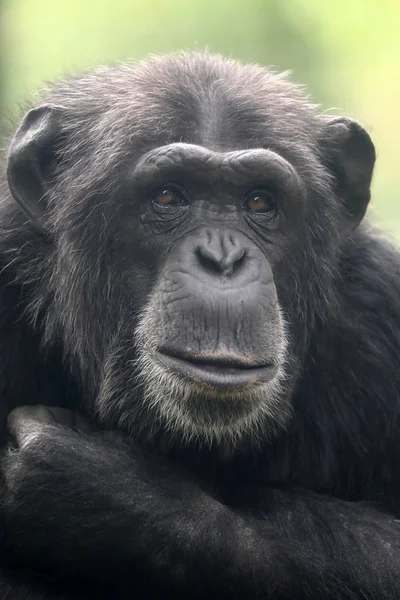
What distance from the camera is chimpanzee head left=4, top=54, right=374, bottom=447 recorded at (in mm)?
4594

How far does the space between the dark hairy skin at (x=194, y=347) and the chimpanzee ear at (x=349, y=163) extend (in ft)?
0.04

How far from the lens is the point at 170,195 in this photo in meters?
4.91

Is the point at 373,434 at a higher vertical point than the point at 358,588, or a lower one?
higher

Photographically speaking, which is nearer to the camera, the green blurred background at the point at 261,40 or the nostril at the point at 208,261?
the nostril at the point at 208,261

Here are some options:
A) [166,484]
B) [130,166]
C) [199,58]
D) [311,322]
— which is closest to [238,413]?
[166,484]

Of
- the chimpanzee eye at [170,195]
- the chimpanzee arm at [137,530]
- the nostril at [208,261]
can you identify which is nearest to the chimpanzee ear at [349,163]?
the chimpanzee eye at [170,195]

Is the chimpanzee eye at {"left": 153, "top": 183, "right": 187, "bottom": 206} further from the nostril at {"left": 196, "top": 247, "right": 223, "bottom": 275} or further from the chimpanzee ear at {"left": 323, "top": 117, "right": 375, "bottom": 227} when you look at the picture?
the chimpanzee ear at {"left": 323, "top": 117, "right": 375, "bottom": 227}

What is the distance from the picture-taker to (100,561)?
181 inches

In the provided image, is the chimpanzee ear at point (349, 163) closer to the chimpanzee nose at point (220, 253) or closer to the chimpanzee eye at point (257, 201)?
the chimpanzee eye at point (257, 201)

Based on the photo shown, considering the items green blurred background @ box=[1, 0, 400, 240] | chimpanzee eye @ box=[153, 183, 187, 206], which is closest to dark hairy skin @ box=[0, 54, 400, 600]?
chimpanzee eye @ box=[153, 183, 187, 206]

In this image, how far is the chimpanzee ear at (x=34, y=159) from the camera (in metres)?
5.14

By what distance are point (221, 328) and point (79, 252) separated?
0.95 metres

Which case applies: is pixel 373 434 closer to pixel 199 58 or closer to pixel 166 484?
pixel 166 484

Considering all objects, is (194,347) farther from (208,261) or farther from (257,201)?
(257,201)
